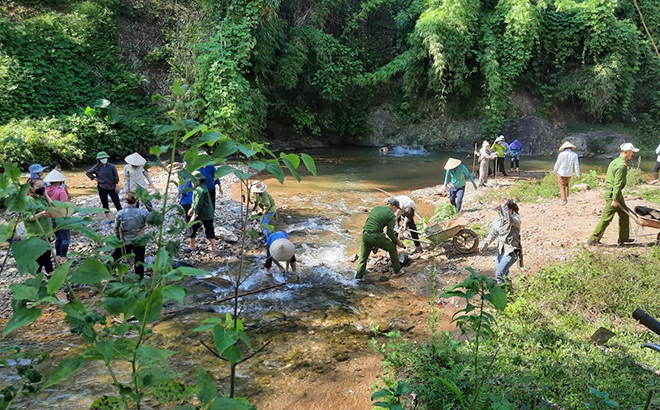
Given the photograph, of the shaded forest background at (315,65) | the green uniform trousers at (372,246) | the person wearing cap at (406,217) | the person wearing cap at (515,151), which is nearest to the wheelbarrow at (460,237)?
the person wearing cap at (406,217)

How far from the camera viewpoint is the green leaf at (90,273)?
141 cm

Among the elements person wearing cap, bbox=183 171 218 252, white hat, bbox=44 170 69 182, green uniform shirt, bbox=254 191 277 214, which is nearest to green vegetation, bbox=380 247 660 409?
person wearing cap, bbox=183 171 218 252

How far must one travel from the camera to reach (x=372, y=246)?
7656 millimetres

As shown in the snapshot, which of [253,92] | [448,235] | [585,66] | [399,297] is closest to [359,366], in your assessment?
[399,297]

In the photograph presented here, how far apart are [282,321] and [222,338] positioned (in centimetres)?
489

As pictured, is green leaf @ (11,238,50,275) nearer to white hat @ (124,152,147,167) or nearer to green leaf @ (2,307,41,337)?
green leaf @ (2,307,41,337)

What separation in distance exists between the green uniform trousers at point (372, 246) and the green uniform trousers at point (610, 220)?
370 centimetres

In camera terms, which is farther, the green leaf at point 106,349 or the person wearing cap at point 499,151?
the person wearing cap at point 499,151

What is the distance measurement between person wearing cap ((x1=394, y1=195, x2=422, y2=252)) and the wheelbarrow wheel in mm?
776

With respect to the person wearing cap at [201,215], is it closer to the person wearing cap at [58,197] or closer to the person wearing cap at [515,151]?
the person wearing cap at [58,197]

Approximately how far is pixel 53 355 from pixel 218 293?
2.48 metres

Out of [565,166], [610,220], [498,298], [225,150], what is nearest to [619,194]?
[610,220]

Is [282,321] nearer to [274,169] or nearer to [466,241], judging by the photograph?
[466,241]

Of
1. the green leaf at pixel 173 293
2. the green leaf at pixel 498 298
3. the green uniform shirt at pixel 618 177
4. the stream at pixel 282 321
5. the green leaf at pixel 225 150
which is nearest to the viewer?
the green leaf at pixel 173 293
